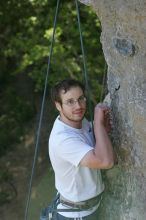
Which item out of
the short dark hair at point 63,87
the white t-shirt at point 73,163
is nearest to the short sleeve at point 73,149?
the white t-shirt at point 73,163

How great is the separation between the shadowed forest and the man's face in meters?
3.59

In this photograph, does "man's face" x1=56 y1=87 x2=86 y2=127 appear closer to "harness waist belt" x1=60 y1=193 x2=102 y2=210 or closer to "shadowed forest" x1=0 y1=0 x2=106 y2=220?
"harness waist belt" x1=60 y1=193 x2=102 y2=210

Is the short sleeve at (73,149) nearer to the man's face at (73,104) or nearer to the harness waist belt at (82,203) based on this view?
the man's face at (73,104)

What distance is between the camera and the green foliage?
6.51 m

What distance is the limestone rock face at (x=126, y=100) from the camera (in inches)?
106

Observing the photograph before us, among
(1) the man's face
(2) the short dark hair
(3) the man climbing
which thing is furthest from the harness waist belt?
(2) the short dark hair

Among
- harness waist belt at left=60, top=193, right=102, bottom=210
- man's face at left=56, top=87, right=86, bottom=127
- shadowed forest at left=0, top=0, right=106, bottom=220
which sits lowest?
shadowed forest at left=0, top=0, right=106, bottom=220

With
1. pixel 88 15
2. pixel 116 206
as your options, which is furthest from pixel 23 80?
pixel 116 206

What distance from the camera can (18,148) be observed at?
7676 mm

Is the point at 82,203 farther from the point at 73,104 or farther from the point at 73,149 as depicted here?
the point at 73,104

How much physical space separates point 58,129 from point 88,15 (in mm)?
4155

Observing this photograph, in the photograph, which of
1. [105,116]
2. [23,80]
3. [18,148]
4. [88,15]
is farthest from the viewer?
[23,80]

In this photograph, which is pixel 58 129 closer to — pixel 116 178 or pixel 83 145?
pixel 83 145

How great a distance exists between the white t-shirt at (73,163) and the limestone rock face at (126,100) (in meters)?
0.17
